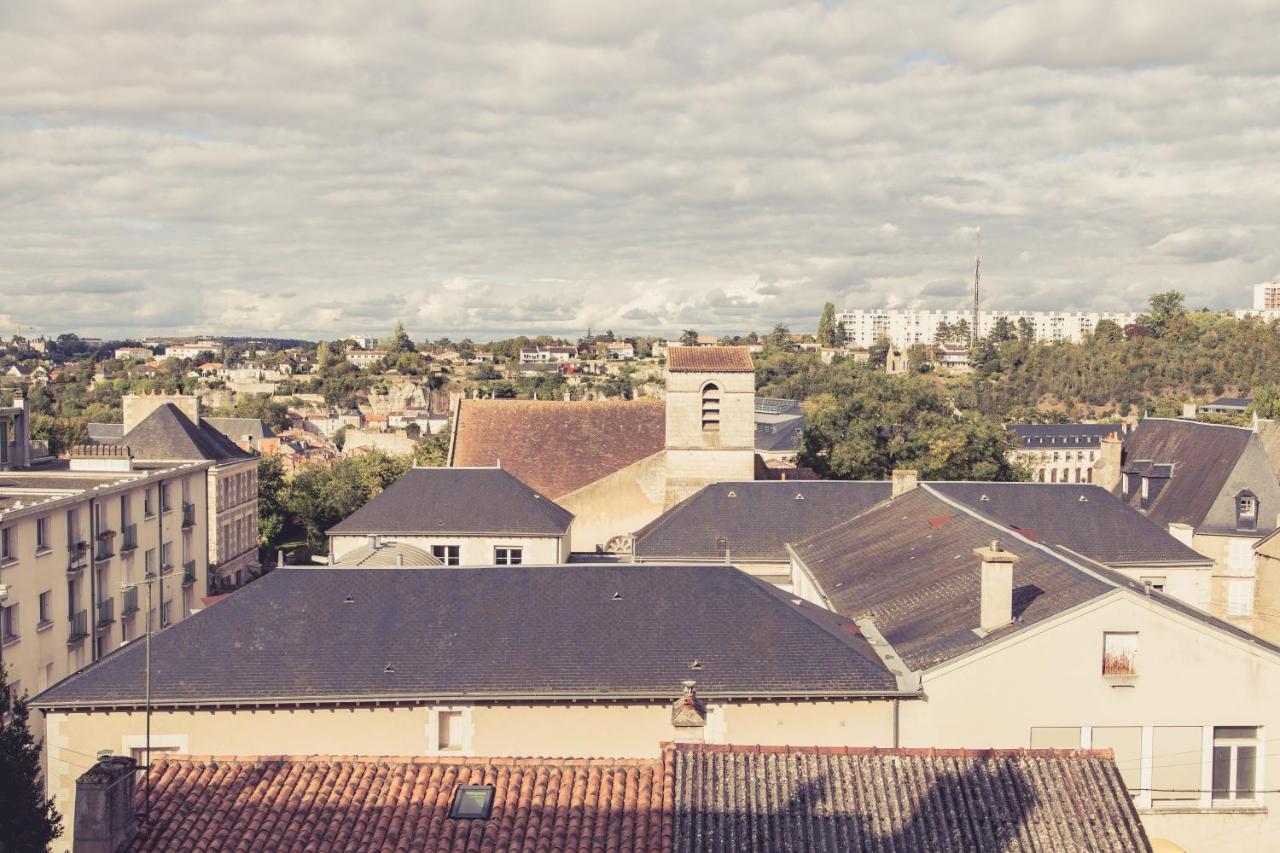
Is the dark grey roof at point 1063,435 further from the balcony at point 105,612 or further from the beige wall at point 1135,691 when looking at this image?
the beige wall at point 1135,691

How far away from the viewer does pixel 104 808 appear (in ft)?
39.6

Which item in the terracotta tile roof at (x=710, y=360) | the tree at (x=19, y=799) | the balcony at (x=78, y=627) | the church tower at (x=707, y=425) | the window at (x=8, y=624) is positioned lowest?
the balcony at (x=78, y=627)

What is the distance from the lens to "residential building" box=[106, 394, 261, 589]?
5350cm

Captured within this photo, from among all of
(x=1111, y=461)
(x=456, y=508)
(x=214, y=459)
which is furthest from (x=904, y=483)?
(x=214, y=459)

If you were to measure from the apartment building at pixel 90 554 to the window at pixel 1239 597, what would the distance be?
3785 cm

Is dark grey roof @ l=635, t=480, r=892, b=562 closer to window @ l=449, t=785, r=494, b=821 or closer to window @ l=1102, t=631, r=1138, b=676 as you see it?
window @ l=1102, t=631, r=1138, b=676

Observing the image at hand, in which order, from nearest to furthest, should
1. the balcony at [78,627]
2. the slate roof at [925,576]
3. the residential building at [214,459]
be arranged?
the slate roof at [925,576] < the balcony at [78,627] < the residential building at [214,459]

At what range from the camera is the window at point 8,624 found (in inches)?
1156

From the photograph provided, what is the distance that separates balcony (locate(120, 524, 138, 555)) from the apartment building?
0.12ft

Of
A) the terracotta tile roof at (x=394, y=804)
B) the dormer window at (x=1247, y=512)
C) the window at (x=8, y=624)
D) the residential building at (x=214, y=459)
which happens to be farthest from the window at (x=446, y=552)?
the dormer window at (x=1247, y=512)

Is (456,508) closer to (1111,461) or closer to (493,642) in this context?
(493,642)

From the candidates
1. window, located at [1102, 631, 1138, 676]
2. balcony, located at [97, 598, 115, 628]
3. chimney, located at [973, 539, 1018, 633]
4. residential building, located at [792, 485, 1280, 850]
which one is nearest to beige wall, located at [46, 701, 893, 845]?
residential building, located at [792, 485, 1280, 850]

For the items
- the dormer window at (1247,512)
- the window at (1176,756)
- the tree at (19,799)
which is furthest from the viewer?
the dormer window at (1247,512)

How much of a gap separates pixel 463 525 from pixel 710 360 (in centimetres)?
1294
